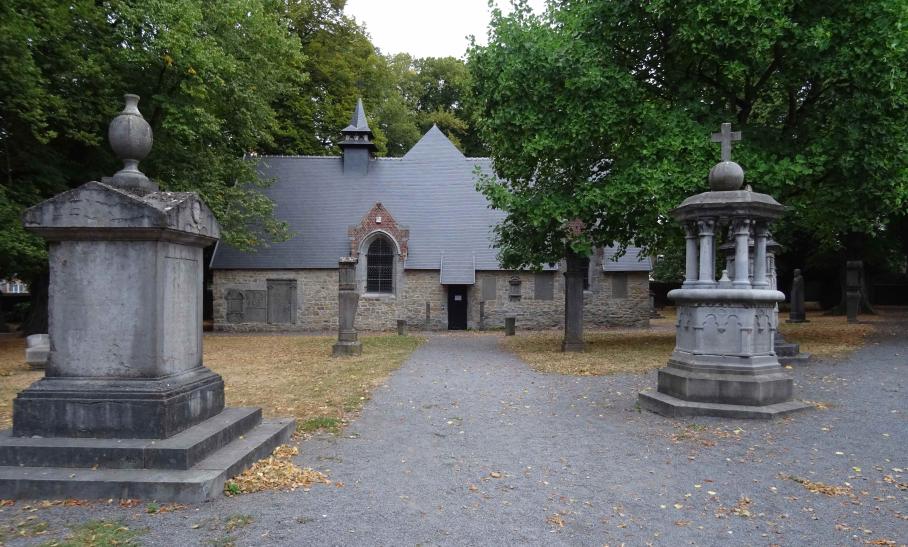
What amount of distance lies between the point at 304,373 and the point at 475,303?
1375cm

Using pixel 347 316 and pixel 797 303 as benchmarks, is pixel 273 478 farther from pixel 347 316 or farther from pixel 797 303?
pixel 797 303

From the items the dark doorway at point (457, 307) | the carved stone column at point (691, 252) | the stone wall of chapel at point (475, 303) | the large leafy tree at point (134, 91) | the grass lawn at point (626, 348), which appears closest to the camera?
the carved stone column at point (691, 252)

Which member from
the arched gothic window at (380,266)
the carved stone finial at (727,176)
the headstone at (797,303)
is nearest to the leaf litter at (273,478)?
the carved stone finial at (727,176)

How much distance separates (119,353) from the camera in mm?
5027

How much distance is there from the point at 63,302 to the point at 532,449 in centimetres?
464

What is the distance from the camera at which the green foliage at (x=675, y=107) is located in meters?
12.8

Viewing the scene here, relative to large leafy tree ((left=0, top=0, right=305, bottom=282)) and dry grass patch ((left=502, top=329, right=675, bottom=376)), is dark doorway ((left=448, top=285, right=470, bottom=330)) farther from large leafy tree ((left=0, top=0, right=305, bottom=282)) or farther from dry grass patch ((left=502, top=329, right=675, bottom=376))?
large leafy tree ((left=0, top=0, right=305, bottom=282))

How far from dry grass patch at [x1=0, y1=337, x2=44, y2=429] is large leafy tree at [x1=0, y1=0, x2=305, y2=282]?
7.45ft

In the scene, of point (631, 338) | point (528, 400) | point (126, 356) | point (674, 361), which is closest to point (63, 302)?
point (126, 356)

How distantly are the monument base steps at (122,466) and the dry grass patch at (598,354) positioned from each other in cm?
820

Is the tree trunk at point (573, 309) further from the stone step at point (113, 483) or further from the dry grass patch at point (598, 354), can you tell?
the stone step at point (113, 483)

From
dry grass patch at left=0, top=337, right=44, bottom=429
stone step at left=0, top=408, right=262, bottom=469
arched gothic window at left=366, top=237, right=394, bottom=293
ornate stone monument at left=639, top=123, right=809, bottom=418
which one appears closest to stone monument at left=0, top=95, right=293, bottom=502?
stone step at left=0, top=408, right=262, bottom=469

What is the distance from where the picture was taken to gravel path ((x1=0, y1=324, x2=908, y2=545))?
4.00 metres

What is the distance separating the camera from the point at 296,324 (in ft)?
81.1
